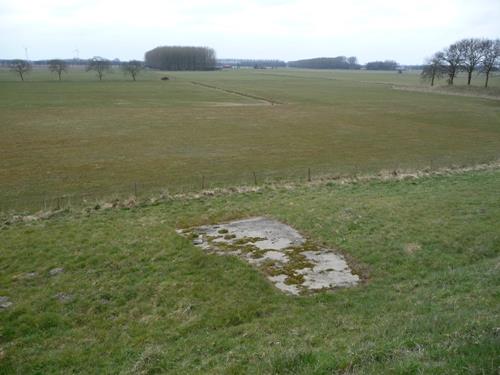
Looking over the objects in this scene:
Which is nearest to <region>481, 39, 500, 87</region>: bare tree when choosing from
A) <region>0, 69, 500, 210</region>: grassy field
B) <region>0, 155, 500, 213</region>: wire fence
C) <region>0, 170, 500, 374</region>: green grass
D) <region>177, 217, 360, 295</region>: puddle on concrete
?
<region>0, 69, 500, 210</region>: grassy field

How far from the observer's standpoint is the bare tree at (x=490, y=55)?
4104 inches

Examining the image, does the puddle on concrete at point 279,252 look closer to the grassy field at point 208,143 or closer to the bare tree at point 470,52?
the grassy field at point 208,143

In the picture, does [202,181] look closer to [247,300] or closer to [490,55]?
[247,300]

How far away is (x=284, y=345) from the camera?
8531 mm

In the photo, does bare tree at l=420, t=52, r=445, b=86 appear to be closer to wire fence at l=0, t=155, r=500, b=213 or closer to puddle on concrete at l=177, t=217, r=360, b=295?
wire fence at l=0, t=155, r=500, b=213

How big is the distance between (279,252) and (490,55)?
112331 mm

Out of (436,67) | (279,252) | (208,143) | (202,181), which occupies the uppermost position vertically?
(436,67)

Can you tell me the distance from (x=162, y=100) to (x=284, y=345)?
78.1 meters

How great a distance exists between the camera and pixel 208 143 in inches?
1603

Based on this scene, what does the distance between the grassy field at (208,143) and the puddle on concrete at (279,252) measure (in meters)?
9.02

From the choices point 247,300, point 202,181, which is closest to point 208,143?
point 202,181

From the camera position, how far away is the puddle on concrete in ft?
40.8

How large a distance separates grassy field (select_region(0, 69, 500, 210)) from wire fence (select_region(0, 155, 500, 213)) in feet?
0.39

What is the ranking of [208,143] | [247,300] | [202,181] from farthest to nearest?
[208,143] → [202,181] → [247,300]
